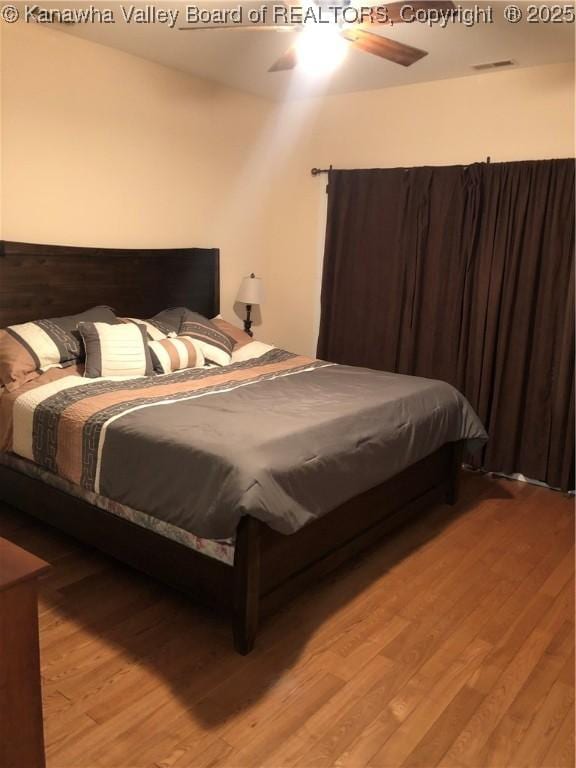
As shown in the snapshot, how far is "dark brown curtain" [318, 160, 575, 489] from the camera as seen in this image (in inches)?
147

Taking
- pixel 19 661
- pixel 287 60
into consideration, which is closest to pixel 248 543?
pixel 19 661

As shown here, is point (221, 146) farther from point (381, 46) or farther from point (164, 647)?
point (164, 647)

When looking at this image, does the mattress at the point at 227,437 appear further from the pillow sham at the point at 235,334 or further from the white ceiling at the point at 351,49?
the white ceiling at the point at 351,49

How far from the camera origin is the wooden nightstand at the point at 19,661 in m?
1.26

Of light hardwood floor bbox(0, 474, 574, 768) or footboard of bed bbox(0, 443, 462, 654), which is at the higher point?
footboard of bed bbox(0, 443, 462, 654)

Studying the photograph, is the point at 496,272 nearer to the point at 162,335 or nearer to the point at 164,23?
the point at 162,335

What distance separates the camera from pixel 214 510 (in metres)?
2.12

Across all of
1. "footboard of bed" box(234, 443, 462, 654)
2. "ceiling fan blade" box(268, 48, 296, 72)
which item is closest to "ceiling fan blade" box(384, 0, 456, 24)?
"ceiling fan blade" box(268, 48, 296, 72)

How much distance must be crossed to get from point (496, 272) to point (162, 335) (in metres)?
2.15

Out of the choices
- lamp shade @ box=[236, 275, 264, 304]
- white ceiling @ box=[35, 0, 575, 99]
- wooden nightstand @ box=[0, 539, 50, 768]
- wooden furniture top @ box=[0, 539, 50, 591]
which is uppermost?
white ceiling @ box=[35, 0, 575, 99]

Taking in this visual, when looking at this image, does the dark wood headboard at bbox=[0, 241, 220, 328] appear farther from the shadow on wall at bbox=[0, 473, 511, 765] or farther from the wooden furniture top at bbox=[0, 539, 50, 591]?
the wooden furniture top at bbox=[0, 539, 50, 591]

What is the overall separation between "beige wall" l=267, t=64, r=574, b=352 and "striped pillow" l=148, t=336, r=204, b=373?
1.60 metres

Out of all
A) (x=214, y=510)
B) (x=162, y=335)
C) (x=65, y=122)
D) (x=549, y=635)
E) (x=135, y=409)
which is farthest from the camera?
(x=162, y=335)

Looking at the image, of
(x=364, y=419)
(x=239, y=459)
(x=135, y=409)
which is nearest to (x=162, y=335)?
(x=135, y=409)
